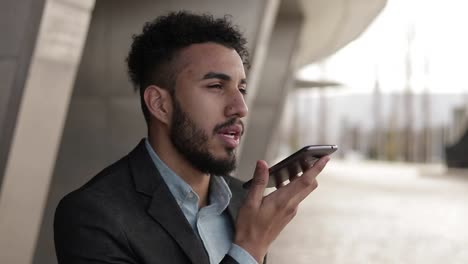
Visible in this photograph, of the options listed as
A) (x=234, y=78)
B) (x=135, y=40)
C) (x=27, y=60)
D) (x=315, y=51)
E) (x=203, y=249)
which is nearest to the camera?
(x=203, y=249)

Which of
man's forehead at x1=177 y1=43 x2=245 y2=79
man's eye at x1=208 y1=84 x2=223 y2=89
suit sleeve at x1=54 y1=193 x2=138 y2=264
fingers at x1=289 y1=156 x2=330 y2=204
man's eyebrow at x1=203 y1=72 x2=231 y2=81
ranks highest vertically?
man's forehead at x1=177 y1=43 x2=245 y2=79

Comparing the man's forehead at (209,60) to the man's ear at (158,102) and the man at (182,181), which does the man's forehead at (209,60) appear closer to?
the man at (182,181)

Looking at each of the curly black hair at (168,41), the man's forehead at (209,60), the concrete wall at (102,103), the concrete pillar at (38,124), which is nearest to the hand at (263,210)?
the man's forehead at (209,60)

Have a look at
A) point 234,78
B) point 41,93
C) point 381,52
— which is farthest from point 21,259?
point 381,52

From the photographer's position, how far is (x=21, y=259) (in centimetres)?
424

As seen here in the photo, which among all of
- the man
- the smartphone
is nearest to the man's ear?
the man

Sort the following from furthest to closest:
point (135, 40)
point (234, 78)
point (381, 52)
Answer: point (381, 52) → point (135, 40) → point (234, 78)

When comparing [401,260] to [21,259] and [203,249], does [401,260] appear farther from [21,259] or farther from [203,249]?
[203,249]

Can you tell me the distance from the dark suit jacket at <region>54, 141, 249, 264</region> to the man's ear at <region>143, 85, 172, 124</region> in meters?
0.24

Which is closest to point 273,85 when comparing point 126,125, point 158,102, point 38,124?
point 126,125

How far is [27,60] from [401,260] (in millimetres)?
6203

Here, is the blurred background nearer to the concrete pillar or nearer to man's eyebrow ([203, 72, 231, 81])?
the concrete pillar

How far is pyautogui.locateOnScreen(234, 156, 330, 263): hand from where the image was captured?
6.11ft

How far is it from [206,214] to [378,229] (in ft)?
32.8
